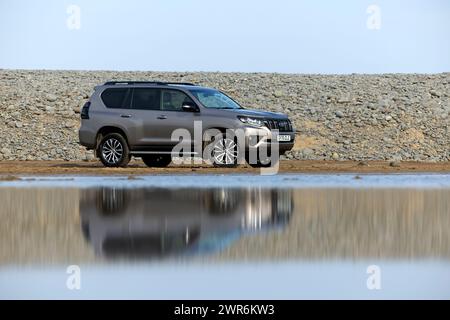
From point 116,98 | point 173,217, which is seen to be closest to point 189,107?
point 116,98

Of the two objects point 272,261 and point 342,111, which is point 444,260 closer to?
point 272,261

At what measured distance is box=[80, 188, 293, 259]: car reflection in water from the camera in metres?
11.3

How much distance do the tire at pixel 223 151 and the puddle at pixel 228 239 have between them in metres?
5.62

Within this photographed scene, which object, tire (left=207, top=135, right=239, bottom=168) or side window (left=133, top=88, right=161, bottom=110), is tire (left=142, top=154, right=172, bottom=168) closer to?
side window (left=133, top=88, right=161, bottom=110)

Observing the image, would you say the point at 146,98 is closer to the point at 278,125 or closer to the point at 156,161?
the point at 156,161

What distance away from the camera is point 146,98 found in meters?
26.8

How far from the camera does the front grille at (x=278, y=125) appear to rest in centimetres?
2606

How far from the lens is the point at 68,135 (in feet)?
130

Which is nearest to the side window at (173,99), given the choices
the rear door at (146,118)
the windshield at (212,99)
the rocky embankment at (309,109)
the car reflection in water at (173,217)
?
the rear door at (146,118)

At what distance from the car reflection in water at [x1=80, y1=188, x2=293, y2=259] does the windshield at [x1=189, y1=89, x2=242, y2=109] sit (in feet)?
23.5

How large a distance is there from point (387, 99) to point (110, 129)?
20.2 metres

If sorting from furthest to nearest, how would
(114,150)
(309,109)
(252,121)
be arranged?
(309,109) → (114,150) → (252,121)

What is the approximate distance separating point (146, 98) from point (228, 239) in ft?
49.7
